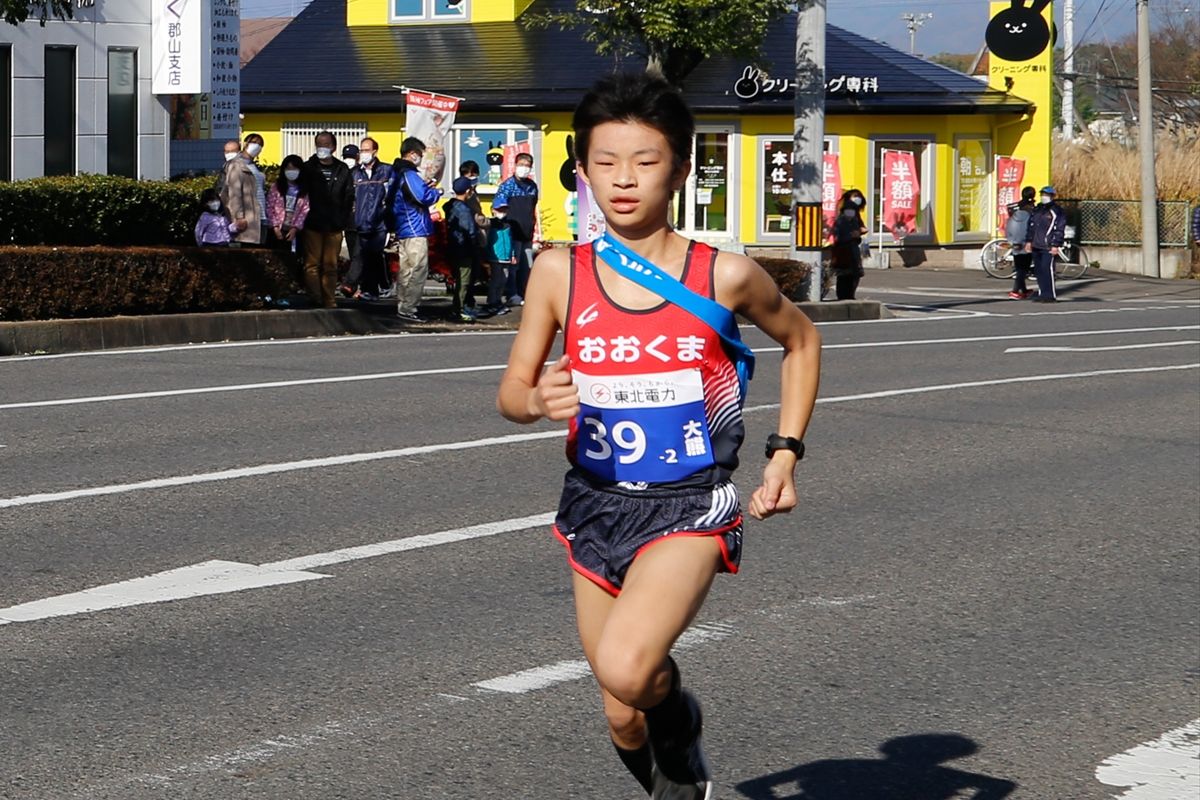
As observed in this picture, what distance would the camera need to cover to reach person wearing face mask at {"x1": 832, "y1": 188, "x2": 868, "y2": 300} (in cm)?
2581

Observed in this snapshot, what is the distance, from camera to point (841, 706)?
5.81 m

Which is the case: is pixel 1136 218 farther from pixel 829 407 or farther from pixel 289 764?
pixel 289 764

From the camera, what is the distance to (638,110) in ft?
13.3

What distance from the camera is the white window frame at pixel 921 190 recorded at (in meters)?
38.7

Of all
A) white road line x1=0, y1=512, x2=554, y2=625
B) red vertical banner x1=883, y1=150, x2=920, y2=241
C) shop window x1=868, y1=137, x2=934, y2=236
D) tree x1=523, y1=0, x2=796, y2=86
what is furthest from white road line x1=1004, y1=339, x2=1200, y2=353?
shop window x1=868, y1=137, x2=934, y2=236

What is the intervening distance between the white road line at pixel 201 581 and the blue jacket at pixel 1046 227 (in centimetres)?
2138

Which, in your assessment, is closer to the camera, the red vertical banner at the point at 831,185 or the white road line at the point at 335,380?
the white road line at the point at 335,380

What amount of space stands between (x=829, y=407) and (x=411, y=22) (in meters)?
33.3

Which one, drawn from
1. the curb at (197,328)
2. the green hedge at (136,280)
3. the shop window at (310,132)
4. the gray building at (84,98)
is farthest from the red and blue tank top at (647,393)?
the shop window at (310,132)

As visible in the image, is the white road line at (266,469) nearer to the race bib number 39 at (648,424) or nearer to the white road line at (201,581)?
the white road line at (201,581)

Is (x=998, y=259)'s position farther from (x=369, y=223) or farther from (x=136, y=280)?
(x=136, y=280)

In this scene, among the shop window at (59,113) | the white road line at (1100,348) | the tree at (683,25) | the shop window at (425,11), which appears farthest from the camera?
the shop window at (425,11)

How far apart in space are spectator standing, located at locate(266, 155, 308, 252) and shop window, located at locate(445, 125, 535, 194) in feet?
65.3

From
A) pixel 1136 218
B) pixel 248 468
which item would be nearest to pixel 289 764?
pixel 248 468
